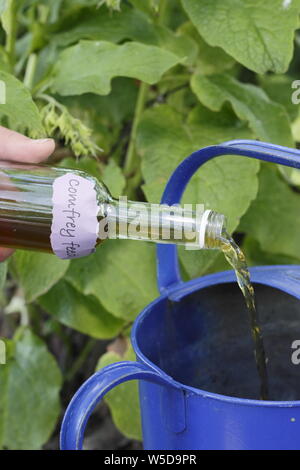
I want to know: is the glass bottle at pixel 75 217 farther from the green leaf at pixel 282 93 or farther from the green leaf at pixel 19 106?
the green leaf at pixel 282 93

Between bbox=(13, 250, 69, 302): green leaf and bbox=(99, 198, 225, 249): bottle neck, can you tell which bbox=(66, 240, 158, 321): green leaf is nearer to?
bbox=(13, 250, 69, 302): green leaf

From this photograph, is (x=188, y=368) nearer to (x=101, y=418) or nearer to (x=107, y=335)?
(x=107, y=335)

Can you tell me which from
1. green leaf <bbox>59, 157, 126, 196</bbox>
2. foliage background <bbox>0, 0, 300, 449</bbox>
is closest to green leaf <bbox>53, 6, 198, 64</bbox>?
foliage background <bbox>0, 0, 300, 449</bbox>

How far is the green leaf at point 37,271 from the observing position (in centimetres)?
85

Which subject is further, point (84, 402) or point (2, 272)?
point (2, 272)

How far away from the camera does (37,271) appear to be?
0.87m

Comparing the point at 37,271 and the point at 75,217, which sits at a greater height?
the point at 75,217

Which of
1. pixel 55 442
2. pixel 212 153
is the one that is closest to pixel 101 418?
pixel 55 442

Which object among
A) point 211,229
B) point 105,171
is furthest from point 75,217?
point 105,171

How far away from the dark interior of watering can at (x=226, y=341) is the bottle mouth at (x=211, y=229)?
0.52 ft

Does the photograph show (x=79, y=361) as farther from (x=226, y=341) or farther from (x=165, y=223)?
(x=165, y=223)

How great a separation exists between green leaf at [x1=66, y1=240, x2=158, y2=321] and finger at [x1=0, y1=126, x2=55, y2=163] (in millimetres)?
238

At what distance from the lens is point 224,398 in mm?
582

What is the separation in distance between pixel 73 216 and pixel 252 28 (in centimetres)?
37
